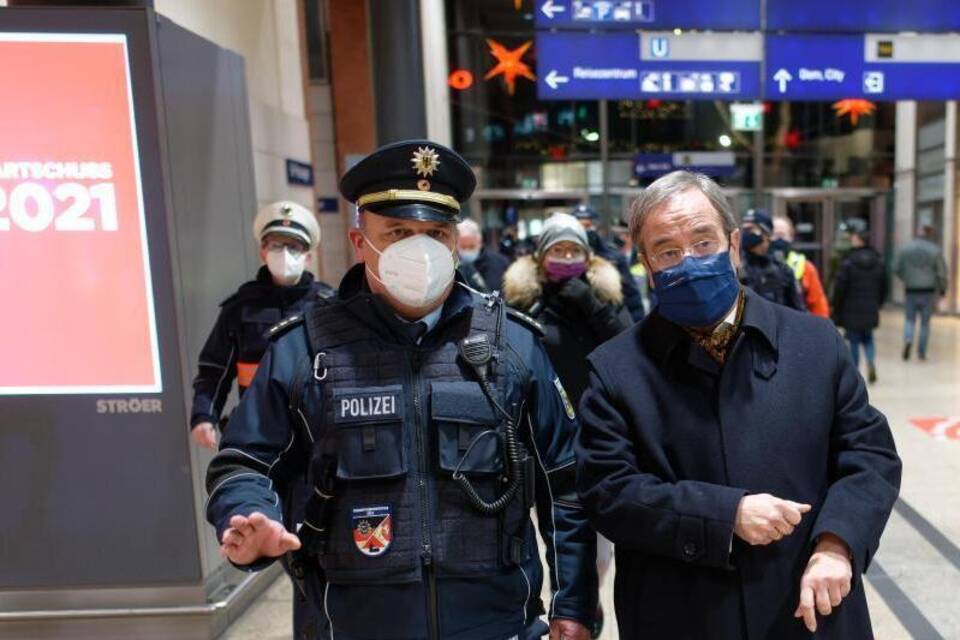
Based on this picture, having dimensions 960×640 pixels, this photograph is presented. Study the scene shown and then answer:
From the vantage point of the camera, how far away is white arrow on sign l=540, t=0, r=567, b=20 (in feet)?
18.8

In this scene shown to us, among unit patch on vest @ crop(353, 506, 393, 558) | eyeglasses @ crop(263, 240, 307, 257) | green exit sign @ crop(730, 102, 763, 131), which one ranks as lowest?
unit patch on vest @ crop(353, 506, 393, 558)

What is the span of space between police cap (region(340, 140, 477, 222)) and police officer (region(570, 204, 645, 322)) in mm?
2567

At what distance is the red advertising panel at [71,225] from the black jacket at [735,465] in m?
2.21

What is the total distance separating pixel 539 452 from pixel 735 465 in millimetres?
425

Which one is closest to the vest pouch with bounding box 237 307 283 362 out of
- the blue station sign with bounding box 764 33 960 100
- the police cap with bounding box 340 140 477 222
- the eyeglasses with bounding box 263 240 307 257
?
the eyeglasses with bounding box 263 240 307 257

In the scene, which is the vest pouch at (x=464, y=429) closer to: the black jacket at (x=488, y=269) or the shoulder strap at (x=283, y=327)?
the shoulder strap at (x=283, y=327)

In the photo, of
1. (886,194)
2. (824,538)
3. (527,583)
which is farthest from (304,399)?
(886,194)

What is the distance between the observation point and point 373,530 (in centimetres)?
138

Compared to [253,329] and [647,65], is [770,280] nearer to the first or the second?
[647,65]

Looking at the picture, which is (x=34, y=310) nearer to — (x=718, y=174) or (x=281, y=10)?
(x=281, y=10)

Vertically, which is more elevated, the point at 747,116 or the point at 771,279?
the point at 747,116

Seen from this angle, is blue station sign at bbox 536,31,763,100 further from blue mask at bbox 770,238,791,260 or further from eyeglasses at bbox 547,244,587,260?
eyeglasses at bbox 547,244,587,260

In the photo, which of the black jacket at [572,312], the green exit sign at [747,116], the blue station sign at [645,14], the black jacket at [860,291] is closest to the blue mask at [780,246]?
the blue station sign at [645,14]

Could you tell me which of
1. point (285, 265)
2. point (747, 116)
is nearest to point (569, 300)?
point (285, 265)
